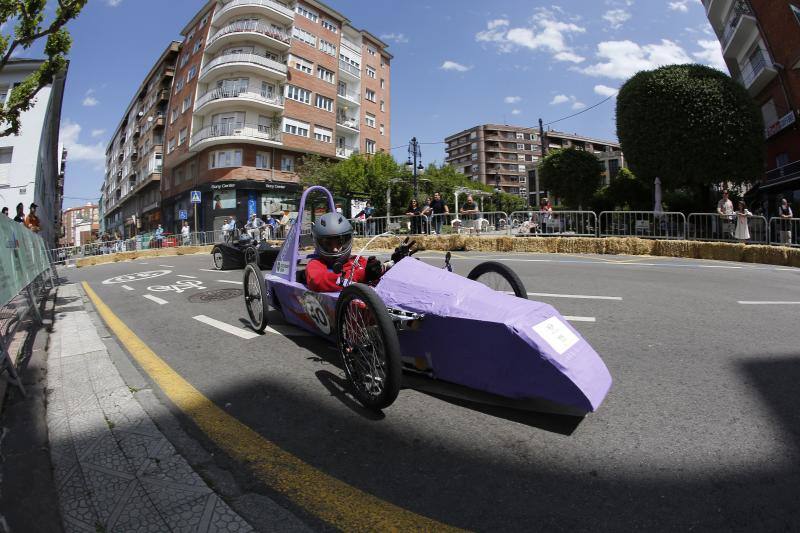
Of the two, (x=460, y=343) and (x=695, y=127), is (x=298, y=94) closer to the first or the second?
(x=695, y=127)

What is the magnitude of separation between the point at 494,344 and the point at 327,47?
43533mm

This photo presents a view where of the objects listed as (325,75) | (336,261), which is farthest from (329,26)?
(336,261)

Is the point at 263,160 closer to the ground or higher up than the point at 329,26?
closer to the ground

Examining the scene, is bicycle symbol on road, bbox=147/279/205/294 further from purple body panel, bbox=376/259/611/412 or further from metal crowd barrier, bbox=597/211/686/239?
metal crowd barrier, bbox=597/211/686/239

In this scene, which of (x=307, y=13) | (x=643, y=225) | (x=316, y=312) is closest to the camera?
(x=316, y=312)

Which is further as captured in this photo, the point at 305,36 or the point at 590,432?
the point at 305,36

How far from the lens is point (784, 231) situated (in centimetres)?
1040

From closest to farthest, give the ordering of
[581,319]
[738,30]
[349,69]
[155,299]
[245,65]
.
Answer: [581,319]
[155,299]
[738,30]
[245,65]
[349,69]

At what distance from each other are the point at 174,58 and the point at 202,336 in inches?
2066

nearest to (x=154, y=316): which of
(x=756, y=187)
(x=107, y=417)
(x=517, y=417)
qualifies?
(x=107, y=417)

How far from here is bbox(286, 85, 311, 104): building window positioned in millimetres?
35344

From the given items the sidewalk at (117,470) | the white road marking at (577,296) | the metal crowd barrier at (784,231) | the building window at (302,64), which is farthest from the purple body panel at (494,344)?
the building window at (302,64)

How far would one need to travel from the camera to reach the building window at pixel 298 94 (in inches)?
1391

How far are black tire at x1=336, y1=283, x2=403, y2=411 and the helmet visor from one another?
1.05 meters
